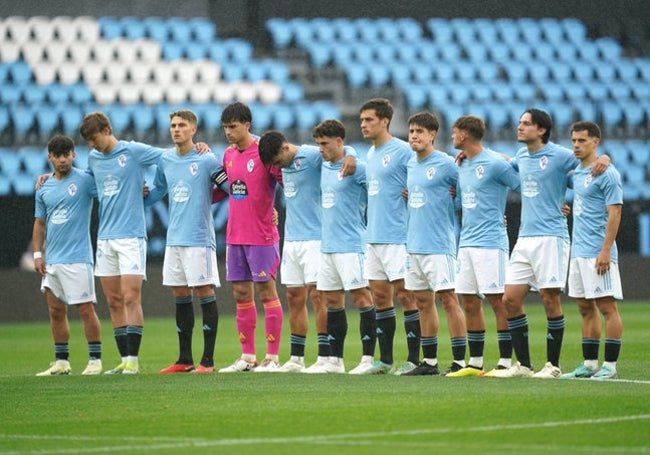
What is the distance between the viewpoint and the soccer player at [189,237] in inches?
467

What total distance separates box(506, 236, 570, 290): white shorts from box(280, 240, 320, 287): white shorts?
72.0 inches

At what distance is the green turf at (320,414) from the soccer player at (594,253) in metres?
0.39

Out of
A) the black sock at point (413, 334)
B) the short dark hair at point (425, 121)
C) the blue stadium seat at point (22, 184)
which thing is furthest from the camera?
the blue stadium seat at point (22, 184)

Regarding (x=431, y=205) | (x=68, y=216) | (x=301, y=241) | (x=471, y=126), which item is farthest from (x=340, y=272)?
(x=68, y=216)

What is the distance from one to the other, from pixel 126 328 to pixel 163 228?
8.96 m

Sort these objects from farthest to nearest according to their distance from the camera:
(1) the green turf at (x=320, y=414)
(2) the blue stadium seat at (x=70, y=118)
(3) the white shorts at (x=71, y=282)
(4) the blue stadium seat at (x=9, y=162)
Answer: (2) the blue stadium seat at (x=70, y=118), (4) the blue stadium seat at (x=9, y=162), (3) the white shorts at (x=71, y=282), (1) the green turf at (x=320, y=414)

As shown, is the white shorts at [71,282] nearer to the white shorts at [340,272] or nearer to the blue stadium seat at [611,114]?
the white shorts at [340,272]

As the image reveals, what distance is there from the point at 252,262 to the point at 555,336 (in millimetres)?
2767

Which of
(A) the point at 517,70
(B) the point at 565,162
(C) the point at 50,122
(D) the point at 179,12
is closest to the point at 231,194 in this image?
(B) the point at 565,162

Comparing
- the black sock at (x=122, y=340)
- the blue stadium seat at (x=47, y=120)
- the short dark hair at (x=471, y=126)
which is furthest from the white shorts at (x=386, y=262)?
the blue stadium seat at (x=47, y=120)

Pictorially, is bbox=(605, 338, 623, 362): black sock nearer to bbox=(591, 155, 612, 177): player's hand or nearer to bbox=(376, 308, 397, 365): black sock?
bbox=(591, 155, 612, 177): player's hand

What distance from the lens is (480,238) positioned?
10.9 m

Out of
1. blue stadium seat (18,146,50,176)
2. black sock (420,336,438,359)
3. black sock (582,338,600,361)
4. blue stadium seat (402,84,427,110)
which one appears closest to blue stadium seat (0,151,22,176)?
blue stadium seat (18,146,50,176)

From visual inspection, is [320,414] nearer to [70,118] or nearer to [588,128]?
[588,128]
